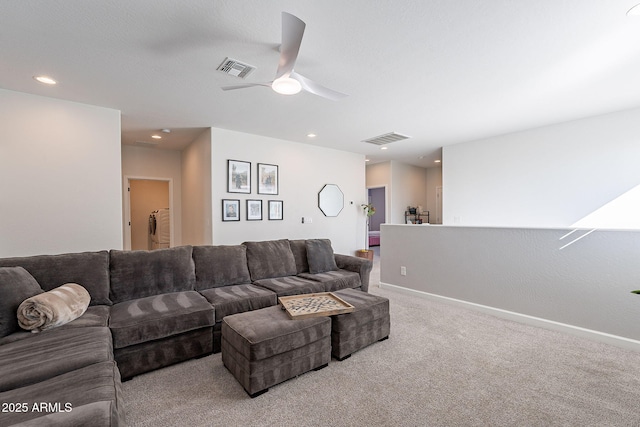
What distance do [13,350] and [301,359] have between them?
1.70 m

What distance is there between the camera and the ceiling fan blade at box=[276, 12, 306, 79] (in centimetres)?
165

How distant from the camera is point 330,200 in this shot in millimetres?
6094

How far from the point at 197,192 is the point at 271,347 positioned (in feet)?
13.5

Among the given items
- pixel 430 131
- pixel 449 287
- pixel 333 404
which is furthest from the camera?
pixel 430 131

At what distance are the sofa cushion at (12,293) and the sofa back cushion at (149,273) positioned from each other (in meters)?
0.58

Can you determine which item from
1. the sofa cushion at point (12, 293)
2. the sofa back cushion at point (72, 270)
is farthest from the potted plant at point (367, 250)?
the sofa cushion at point (12, 293)

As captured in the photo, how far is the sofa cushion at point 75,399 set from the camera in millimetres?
1041

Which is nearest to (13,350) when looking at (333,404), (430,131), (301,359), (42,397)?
(42,397)

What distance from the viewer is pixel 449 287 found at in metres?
3.84

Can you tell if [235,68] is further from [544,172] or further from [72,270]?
[544,172]

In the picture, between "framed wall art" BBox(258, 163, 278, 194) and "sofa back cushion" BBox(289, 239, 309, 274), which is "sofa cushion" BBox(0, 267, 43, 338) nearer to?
"sofa back cushion" BBox(289, 239, 309, 274)

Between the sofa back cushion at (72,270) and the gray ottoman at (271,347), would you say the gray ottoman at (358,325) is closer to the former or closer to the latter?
the gray ottoman at (271,347)

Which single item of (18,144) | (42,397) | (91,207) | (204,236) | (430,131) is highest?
(430,131)

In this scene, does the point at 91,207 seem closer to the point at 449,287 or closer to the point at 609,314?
the point at 449,287
